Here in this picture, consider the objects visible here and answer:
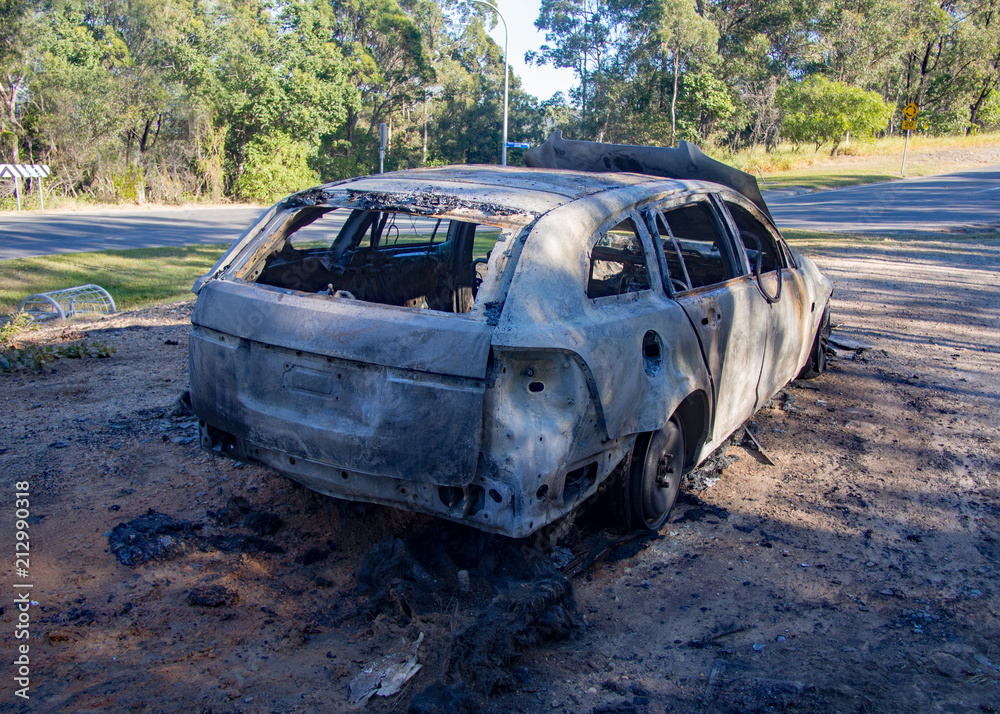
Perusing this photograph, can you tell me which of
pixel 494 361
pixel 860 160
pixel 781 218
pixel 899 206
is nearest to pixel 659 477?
pixel 494 361

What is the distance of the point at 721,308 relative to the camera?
3.82 meters

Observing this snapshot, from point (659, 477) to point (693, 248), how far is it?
1.93 m

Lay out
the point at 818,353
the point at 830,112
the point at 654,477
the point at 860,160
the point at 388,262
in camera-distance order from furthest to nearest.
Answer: the point at 830,112 < the point at 860,160 < the point at 818,353 < the point at 388,262 < the point at 654,477

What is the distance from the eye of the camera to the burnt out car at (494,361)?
2.74 metres

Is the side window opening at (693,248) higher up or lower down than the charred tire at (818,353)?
higher up

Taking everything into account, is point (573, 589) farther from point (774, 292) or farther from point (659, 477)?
point (774, 292)

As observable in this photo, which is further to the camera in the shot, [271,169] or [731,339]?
[271,169]

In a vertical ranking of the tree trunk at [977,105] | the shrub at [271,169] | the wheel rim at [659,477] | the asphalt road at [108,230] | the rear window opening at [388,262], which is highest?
the tree trunk at [977,105]

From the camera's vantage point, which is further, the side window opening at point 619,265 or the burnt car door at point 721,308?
the burnt car door at point 721,308

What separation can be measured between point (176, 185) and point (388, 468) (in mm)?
31145

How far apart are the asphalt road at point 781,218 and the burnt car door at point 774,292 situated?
40.9 ft

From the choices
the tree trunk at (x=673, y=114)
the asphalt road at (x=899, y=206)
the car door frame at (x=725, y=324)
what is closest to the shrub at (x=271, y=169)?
the tree trunk at (x=673, y=114)

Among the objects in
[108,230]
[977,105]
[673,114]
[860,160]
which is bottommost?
[108,230]

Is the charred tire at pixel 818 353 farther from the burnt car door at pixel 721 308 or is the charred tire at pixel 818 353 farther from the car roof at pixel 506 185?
the car roof at pixel 506 185
